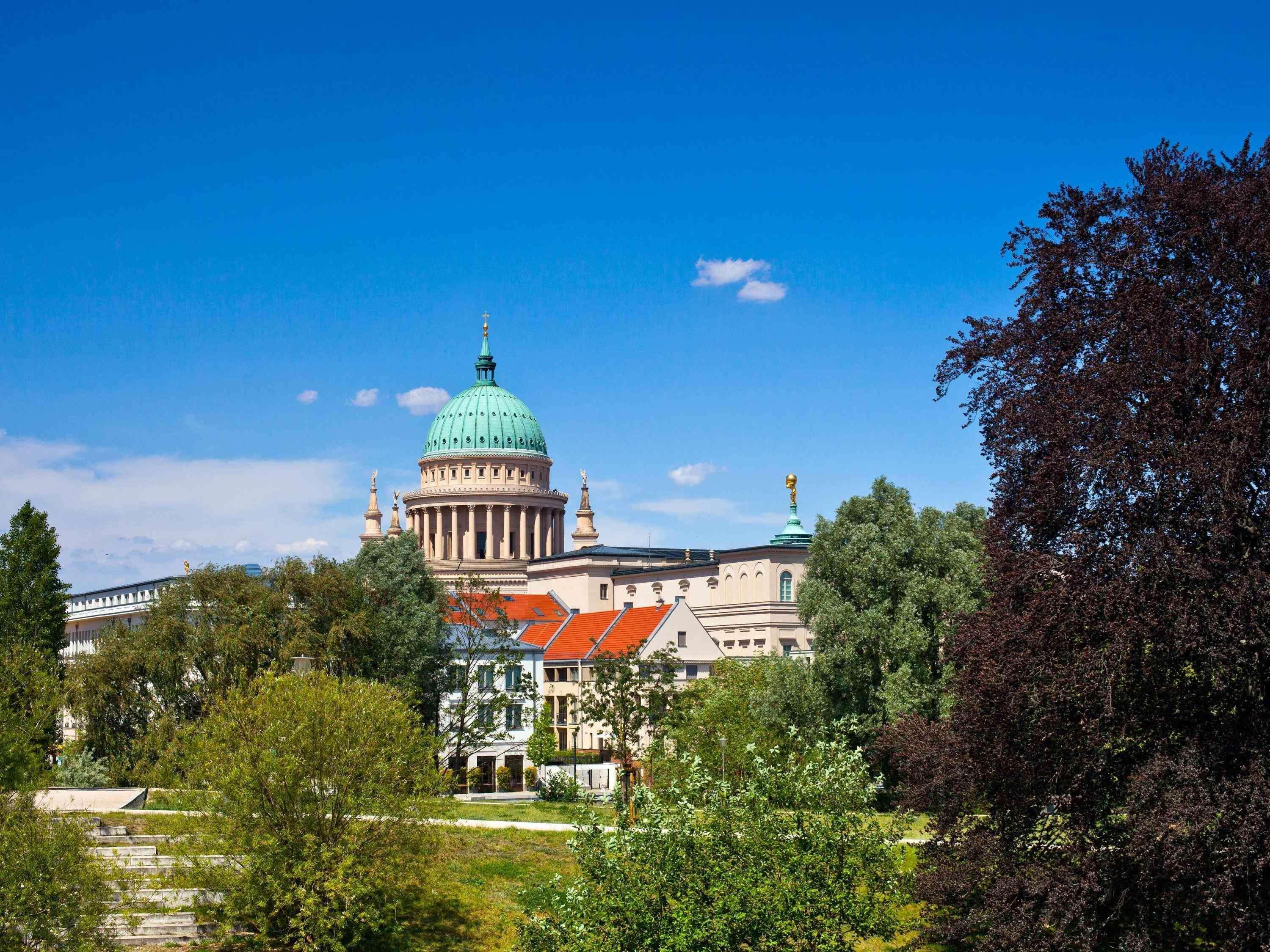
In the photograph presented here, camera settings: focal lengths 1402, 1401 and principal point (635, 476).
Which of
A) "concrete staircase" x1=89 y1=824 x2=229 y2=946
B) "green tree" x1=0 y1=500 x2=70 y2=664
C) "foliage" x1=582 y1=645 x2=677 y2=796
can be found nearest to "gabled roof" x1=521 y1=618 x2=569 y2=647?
"green tree" x1=0 y1=500 x2=70 y2=664

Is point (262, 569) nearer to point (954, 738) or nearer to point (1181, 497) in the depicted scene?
point (954, 738)

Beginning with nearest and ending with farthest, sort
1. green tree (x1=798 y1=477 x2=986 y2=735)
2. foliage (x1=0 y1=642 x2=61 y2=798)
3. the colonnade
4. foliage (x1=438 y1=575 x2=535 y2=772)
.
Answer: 1. foliage (x1=0 y1=642 x2=61 y2=798)
2. green tree (x1=798 y1=477 x2=986 y2=735)
3. foliage (x1=438 y1=575 x2=535 y2=772)
4. the colonnade

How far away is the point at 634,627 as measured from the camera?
90.8 m

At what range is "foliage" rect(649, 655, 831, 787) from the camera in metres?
44.7

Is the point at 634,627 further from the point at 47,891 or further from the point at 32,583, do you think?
the point at 47,891

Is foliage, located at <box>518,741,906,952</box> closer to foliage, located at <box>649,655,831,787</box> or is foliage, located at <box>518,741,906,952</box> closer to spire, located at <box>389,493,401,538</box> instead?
foliage, located at <box>649,655,831,787</box>

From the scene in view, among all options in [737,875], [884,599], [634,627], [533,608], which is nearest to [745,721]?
[884,599]

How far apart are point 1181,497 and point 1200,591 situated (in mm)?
1633

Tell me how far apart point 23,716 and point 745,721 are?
2680cm

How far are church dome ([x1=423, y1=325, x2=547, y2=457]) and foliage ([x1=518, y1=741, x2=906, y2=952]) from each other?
446 ft

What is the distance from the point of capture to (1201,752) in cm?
2106

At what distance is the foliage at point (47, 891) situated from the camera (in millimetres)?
21609

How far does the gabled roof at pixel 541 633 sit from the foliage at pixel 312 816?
62.9 m

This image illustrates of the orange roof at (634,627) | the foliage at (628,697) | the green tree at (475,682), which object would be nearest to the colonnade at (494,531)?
the orange roof at (634,627)
